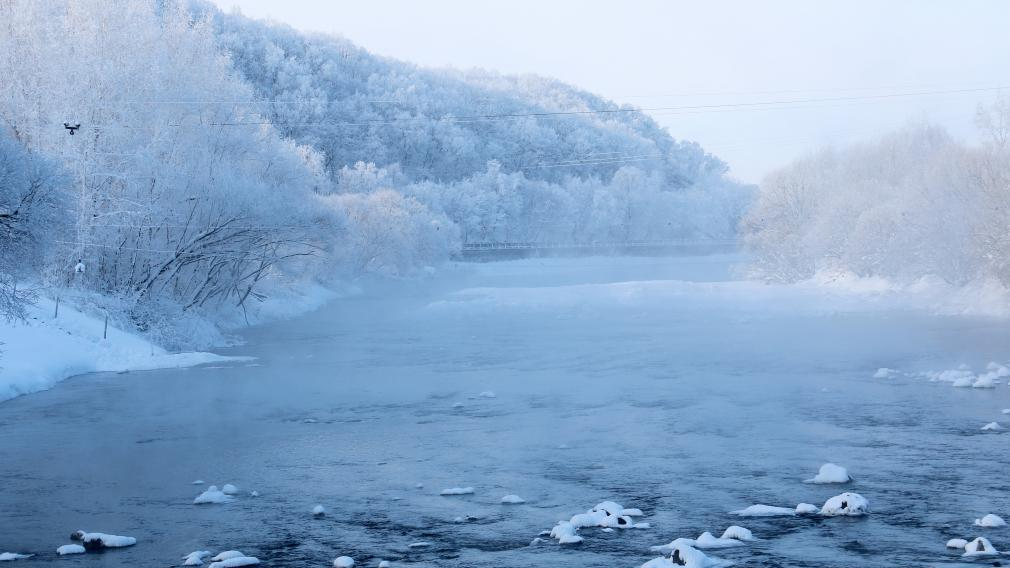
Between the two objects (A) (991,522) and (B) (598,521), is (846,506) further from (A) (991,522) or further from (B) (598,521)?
(B) (598,521)

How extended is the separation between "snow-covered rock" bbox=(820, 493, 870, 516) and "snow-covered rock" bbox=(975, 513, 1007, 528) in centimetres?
134

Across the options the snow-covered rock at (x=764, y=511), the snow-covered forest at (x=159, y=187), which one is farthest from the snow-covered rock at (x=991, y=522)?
the snow-covered forest at (x=159, y=187)

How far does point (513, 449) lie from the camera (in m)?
18.6

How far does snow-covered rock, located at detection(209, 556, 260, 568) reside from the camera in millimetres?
11562

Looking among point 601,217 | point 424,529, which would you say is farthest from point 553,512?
point 601,217

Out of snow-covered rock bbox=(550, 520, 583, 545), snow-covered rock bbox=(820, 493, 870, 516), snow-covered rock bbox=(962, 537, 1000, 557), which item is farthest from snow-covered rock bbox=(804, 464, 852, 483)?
snow-covered rock bbox=(550, 520, 583, 545)

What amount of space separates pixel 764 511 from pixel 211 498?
7512 millimetres

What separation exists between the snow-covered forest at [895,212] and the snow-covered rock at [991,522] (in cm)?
3513

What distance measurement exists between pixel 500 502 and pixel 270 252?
107 ft

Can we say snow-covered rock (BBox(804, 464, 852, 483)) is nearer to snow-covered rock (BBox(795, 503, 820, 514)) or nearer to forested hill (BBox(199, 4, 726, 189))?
snow-covered rock (BBox(795, 503, 820, 514))

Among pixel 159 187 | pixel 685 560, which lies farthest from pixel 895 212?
pixel 685 560

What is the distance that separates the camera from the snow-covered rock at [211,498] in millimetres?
14922

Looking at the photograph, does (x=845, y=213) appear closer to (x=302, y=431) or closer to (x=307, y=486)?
(x=302, y=431)

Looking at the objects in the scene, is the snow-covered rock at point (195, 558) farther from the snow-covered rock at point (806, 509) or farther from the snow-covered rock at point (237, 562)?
the snow-covered rock at point (806, 509)
